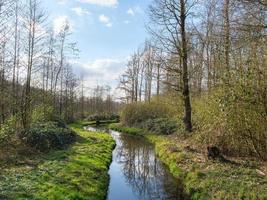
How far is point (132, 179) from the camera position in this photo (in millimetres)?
16016

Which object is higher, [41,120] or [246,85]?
[246,85]

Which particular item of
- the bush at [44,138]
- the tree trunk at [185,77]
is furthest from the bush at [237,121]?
the bush at [44,138]

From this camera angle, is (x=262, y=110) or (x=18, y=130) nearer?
(x=262, y=110)

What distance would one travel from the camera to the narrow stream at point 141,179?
13.0 metres

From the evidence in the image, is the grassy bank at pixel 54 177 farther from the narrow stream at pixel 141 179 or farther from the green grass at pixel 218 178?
the green grass at pixel 218 178

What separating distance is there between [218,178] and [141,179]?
481 cm

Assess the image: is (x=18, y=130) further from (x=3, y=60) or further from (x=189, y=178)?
(x=189, y=178)

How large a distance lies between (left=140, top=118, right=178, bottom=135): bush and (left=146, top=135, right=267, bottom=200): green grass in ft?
42.1

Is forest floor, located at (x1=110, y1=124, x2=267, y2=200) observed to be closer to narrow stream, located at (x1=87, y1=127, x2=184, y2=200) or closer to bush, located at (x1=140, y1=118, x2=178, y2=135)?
narrow stream, located at (x1=87, y1=127, x2=184, y2=200)

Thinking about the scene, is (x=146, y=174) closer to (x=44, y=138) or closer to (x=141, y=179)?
(x=141, y=179)

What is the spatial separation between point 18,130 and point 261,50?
41.9 feet

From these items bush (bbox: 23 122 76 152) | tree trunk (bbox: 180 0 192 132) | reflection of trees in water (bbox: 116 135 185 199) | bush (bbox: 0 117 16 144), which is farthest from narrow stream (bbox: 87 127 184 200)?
bush (bbox: 0 117 16 144)

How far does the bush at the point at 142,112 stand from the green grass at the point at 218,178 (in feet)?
62.5

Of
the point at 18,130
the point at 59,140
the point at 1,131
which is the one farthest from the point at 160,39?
the point at 1,131
